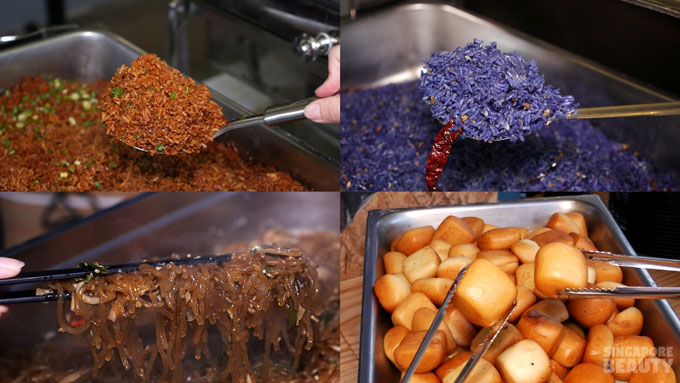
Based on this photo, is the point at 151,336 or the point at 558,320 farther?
the point at 151,336

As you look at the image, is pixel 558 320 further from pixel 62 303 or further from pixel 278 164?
pixel 62 303

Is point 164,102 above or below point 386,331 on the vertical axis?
above

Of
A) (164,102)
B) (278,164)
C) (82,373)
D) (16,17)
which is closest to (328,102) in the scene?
→ (278,164)

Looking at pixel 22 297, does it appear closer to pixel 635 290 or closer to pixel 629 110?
pixel 635 290

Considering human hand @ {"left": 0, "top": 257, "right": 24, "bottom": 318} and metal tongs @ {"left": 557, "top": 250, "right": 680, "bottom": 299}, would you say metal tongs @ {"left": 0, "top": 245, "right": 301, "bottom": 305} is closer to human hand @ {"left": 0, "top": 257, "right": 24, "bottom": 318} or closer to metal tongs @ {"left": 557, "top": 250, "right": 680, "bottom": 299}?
human hand @ {"left": 0, "top": 257, "right": 24, "bottom": 318}

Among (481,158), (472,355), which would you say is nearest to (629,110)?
(481,158)

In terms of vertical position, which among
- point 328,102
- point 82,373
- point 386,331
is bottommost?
point 82,373
